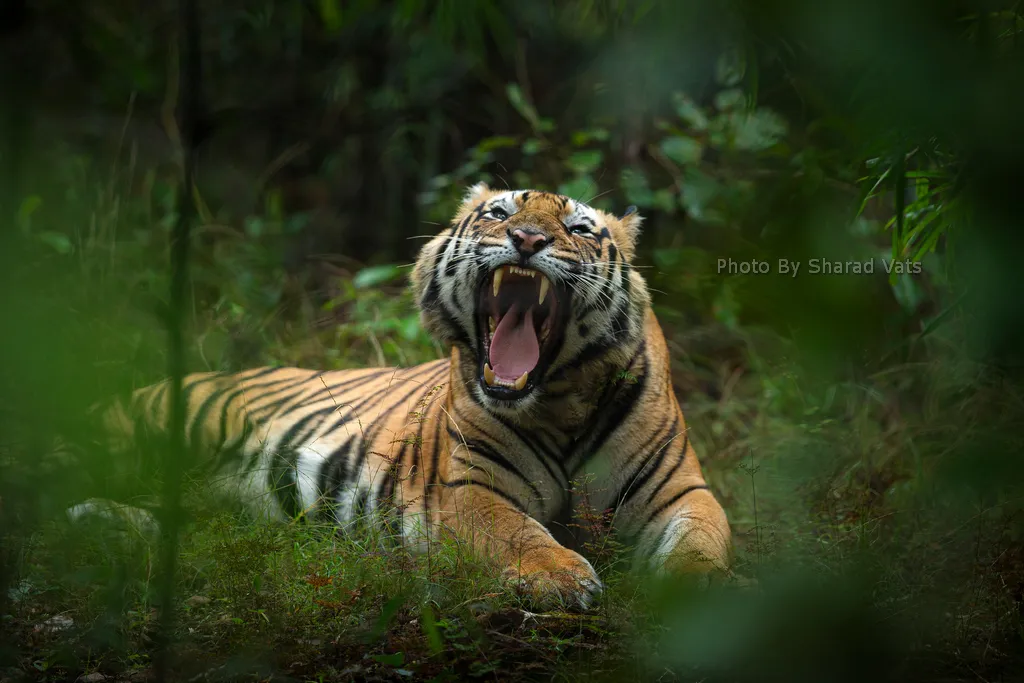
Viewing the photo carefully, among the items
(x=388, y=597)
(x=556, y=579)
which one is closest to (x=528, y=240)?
(x=556, y=579)

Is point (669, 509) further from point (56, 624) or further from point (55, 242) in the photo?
point (55, 242)

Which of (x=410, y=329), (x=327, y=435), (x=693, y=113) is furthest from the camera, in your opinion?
(x=693, y=113)

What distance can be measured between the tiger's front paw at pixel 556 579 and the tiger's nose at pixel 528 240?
98 centimetres

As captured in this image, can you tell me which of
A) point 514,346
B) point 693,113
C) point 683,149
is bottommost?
point 514,346

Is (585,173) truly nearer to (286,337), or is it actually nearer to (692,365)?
(692,365)

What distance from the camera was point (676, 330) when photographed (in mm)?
5730

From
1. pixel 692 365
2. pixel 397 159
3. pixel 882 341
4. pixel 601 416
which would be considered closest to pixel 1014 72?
pixel 882 341

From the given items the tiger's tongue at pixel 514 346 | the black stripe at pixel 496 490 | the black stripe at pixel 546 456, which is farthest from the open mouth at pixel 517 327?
the black stripe at pixel 496 490

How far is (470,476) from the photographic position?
10.7 feet

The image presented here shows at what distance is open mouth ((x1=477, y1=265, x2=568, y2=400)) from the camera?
3209 millimetres

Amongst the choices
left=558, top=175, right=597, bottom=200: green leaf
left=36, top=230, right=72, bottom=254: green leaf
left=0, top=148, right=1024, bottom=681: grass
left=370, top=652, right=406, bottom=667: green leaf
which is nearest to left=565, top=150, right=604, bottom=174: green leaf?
left=558, top=175, right=597, bottom=200: green leaf

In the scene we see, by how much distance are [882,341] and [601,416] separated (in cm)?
273

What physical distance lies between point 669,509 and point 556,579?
0.75 metres

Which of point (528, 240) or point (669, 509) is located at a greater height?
point (528, 240)
